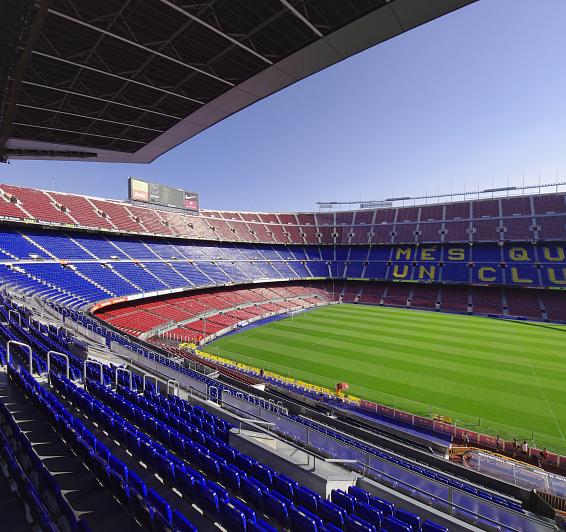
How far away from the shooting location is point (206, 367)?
62.1ft

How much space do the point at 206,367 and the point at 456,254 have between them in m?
49.8

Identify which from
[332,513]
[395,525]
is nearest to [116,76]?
[332,513]

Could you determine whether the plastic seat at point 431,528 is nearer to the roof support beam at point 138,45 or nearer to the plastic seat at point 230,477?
the plastic seat at point 230,477

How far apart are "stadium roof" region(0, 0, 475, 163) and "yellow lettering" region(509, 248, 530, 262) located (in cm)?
5453

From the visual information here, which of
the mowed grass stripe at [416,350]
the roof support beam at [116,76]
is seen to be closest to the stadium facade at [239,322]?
the mowed grass stripe at [416,350]

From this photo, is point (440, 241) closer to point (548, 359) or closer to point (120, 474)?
point (548, 359)

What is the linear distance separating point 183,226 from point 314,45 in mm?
47576

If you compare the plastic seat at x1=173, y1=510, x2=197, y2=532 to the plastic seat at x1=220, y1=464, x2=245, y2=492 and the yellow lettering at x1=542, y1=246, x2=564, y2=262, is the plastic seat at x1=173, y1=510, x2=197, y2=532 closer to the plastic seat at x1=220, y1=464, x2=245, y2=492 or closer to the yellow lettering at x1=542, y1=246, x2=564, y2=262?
the plastic seat at x1=220, y1=464, x2=245, y2=492

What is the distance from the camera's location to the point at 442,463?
37.1ft

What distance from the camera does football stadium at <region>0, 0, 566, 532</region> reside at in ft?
17.7

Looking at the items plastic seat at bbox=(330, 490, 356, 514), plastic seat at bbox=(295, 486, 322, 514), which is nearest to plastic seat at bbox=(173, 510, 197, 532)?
plastic seat at bbox=(295, 486, 322, 514)

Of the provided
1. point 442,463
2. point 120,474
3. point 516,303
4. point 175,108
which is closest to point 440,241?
point 516,303

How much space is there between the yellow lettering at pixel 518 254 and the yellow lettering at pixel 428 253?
1103 centimetres

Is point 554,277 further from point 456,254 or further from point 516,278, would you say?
point 456,254
